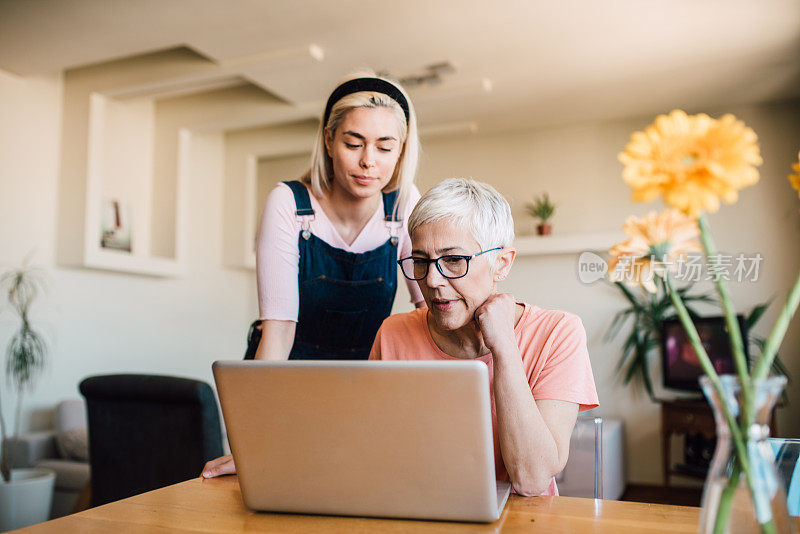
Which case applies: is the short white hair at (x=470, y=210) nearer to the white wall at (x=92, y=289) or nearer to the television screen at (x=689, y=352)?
the television screen at (x=689, y=352)

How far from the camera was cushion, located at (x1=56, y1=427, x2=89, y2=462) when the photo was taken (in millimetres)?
3845

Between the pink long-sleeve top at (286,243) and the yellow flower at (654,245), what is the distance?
111 centimetres

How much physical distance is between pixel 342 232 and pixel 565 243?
12.3 ft

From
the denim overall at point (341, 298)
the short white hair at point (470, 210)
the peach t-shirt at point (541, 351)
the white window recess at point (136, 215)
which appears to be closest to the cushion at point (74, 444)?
the white window recess at point (136, 215)

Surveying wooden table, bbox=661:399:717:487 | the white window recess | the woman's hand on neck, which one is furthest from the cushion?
wooden table, bbox=661:399:717:487

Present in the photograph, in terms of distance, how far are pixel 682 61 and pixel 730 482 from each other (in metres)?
4.15

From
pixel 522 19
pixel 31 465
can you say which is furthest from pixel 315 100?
pixel 31 465

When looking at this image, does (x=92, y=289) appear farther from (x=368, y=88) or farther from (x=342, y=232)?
(x=368, y=88)

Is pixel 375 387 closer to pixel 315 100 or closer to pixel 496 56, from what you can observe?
pixel 496 56

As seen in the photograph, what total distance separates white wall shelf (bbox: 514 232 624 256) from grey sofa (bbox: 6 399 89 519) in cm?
327

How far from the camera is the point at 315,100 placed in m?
4.92

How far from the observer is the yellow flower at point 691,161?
1.73ft

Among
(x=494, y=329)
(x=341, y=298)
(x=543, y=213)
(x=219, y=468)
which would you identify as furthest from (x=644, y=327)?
(x=219, y=468)

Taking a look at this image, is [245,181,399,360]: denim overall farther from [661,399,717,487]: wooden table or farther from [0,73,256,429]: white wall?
[661,399,717,487]: wooden table
